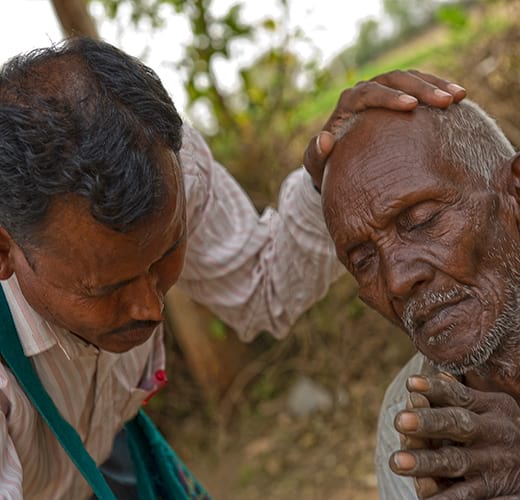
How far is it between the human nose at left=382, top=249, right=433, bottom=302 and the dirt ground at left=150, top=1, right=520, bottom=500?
298cm

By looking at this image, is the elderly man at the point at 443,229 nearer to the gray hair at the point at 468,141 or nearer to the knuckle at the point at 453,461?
the gray hair at the point at 468,141

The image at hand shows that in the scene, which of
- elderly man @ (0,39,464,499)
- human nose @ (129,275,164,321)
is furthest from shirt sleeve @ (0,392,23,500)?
human nose @ (129,275,164,321)

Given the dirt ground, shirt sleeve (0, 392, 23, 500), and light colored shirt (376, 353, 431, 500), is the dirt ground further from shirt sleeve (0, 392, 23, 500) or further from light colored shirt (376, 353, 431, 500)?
shirt sleeve (0, 392, 23, 500)

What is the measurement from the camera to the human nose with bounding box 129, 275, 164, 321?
6.56ft

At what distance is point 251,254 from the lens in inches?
113

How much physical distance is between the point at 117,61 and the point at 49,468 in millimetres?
1171

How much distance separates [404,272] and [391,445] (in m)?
0.52

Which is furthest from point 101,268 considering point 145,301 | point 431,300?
point 431,300

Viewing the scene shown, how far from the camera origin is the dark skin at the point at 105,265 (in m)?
1.86

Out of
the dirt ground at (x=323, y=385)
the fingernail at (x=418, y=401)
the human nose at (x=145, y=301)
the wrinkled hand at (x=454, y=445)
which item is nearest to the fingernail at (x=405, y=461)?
the wrinkled hand at (x=454, y=445)

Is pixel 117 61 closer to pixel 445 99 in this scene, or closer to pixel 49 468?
pixel 445 99

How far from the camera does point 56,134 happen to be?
1.80 metres

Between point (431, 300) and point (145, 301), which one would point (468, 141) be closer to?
point (431, 300)

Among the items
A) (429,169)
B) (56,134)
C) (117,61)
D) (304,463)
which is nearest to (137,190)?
(56,134)
